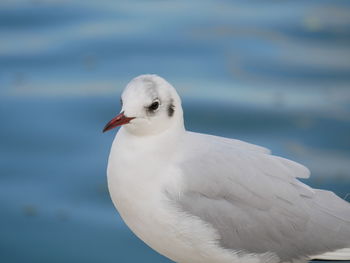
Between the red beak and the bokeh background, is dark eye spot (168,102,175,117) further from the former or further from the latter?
the bokeh background

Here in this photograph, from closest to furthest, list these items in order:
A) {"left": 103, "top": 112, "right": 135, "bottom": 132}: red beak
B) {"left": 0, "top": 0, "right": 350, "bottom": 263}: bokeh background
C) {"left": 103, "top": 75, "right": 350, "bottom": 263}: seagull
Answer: {"left": 103, "top": 112, "right": 135, "bottom": 132}: red beak
{"left": 103, "top": 75, "right": 350, "bottom": 263}: seagull
{"left": 0, "top": 0, "right": 350, "bottom": 263}: bokeh background

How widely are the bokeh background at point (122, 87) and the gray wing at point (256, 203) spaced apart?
110cm

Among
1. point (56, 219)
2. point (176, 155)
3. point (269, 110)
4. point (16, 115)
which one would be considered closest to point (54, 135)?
point (16, 115)

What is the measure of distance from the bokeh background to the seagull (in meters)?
1.09

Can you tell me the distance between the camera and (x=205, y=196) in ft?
11.4

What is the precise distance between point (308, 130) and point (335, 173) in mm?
529

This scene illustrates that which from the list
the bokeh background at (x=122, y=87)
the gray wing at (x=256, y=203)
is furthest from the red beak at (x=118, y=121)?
the bokeh background at (x=122, y=87)

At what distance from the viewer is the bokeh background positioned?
4801mm

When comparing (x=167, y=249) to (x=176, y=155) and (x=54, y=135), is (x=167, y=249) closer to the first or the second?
(x=176, y=155)

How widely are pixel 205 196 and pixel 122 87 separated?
2.57 meters

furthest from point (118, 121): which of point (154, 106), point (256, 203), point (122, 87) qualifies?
point (122, 87)

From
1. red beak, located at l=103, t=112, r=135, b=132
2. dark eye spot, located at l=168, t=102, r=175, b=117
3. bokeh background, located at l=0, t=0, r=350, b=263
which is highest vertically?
bokeh background, located at l=0, t=0, r=350, b=263

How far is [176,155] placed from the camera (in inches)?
136

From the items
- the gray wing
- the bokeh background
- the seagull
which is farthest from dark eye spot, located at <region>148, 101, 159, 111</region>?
the bokeh background
